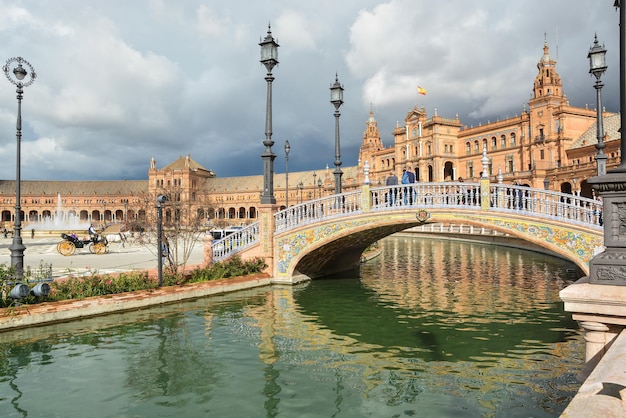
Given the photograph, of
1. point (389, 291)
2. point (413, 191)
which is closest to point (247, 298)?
point (389, 291)

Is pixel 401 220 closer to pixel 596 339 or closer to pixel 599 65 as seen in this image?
pixel 599 65

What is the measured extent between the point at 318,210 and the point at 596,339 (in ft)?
43.1

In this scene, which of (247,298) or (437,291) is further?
(437,291)

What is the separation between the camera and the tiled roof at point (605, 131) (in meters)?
57.3

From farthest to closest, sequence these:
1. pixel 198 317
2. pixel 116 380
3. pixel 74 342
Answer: pixel 198 317, pixel 74 342, pixel 116 380

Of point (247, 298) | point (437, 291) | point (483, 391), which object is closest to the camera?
point (483, 391)

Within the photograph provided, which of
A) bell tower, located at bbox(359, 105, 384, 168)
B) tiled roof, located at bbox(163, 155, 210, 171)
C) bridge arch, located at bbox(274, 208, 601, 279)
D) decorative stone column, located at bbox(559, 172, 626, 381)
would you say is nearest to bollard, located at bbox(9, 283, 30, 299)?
bridge arch, located at bbox(274, 208, 601, 279)

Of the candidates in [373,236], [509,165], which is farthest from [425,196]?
[509,165]

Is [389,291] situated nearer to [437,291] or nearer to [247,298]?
[437,291]

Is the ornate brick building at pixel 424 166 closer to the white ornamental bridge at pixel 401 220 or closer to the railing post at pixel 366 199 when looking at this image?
the white ornamental bridge at pixel 401 220

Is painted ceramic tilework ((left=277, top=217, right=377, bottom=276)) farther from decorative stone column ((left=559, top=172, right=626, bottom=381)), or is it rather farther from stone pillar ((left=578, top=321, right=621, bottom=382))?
stone pillar ((left=578, top=321, right=621, bottom=382))

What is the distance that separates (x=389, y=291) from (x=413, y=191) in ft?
12.2

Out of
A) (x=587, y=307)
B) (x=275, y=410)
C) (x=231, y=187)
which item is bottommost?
(x=275, y=410)

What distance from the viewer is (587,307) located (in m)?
5.23
